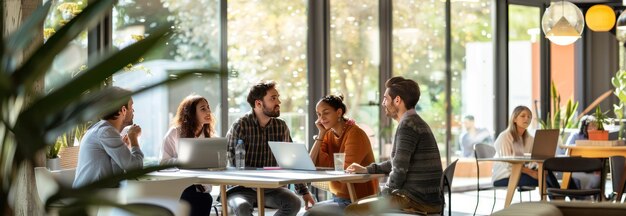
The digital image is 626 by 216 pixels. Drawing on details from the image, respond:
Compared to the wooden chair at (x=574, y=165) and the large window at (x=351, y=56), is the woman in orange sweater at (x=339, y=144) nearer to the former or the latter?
the large window at (x=351, y=56)

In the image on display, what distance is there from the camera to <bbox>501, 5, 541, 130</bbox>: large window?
14281 millimetres

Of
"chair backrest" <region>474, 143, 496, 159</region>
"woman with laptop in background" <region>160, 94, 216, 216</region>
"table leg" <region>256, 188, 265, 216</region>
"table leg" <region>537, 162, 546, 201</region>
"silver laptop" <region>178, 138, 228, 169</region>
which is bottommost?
"table leg" <region>537, 162, 546, 201</region>

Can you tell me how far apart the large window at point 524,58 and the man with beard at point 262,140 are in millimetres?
7653

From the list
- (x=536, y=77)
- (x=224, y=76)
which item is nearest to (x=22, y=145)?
(x=224, y=76)

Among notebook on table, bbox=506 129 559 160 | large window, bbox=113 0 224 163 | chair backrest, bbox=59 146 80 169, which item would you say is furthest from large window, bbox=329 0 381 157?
chair backrest, bbox=59 146 80 169

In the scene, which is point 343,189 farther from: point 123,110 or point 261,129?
point 123,110

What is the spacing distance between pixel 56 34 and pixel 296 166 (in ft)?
18.7

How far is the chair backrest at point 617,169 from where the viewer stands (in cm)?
852

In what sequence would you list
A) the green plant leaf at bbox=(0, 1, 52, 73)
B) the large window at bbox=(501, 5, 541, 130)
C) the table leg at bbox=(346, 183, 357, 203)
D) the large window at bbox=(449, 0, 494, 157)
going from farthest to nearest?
the large window at bbox=(501, 5, 541, 130)
the large window at bbox=(449, 0, 494, 157)
the table leg at bbox=(346, 183, 357, 203)
the green plant leaf at bbox=(0, 1, 52, 73)

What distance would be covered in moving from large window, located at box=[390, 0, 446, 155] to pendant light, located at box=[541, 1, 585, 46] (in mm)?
2017

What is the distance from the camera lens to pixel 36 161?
2.68 feet

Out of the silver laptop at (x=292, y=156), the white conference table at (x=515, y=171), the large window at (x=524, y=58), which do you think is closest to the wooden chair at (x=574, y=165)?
the white conference table at (x=515, y=171)

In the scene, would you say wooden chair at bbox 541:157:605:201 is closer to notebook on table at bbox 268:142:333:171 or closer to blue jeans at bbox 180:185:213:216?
notebook on table at bbox 268:142:333:171

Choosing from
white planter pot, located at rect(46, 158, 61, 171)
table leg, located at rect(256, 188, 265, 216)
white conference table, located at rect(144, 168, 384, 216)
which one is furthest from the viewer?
white planter pot, located at rect(46, 158, 61, 171)
